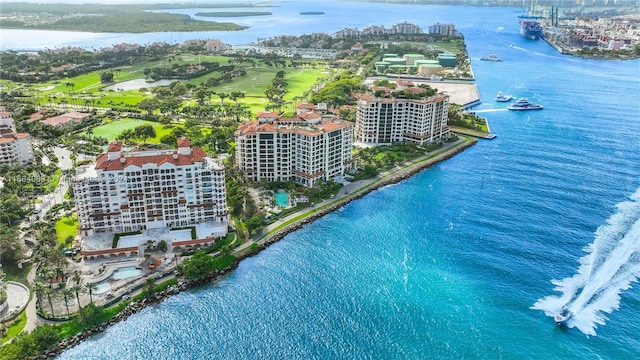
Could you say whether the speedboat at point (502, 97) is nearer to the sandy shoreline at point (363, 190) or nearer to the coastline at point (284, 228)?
the coastline at point (284, 228)

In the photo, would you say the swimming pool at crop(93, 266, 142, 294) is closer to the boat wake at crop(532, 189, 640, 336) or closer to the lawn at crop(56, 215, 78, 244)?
the lawn at crop(56, 215, 78, 244)

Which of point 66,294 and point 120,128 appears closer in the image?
point 66,294

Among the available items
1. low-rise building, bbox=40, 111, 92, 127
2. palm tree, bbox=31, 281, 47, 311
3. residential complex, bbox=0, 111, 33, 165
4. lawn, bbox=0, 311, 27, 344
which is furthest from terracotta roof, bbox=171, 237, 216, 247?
low-rise building, bbox=40, 111, 92, 127

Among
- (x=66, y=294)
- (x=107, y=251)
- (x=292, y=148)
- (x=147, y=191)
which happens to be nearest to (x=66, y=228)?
(x=107, y=251)

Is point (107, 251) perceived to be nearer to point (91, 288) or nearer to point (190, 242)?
point (91, 288)

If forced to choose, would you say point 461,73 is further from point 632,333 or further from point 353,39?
→ point 632,333
